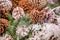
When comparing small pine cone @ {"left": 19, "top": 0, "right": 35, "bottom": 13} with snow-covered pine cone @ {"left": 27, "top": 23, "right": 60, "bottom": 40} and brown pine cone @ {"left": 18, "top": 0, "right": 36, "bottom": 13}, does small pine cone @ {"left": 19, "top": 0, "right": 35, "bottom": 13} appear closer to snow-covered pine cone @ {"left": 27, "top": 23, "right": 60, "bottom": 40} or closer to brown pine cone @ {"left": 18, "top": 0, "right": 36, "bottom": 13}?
brown pine cone @ {"left": 18, "top": 0, "right": 36, "bottom": 13}

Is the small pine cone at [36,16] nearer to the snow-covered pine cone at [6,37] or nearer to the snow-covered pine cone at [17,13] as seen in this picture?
the snow-covered pine cone at [17,13]

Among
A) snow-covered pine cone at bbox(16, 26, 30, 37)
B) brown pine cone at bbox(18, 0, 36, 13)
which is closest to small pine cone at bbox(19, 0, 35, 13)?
brown pine cone at bbox(18, 0, 36, 13)

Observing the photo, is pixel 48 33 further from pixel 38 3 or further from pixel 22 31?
pixel 38 3

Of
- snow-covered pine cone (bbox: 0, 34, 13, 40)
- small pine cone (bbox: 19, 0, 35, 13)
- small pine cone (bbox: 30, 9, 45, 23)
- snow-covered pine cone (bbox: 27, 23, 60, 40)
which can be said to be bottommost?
snow-covered pine cone (bbox: 0, 34, 13, 40)

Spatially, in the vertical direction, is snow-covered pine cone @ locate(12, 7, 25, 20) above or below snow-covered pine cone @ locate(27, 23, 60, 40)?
above

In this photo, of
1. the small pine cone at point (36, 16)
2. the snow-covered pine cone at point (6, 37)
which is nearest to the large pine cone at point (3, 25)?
the snow-covered pine cone at point (6, 37)

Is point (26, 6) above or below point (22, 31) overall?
above

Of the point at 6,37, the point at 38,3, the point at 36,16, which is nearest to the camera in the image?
the point at 6,37

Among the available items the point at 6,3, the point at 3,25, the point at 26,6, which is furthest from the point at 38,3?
the point at 3,25

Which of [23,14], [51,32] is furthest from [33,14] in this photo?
[51,32]
